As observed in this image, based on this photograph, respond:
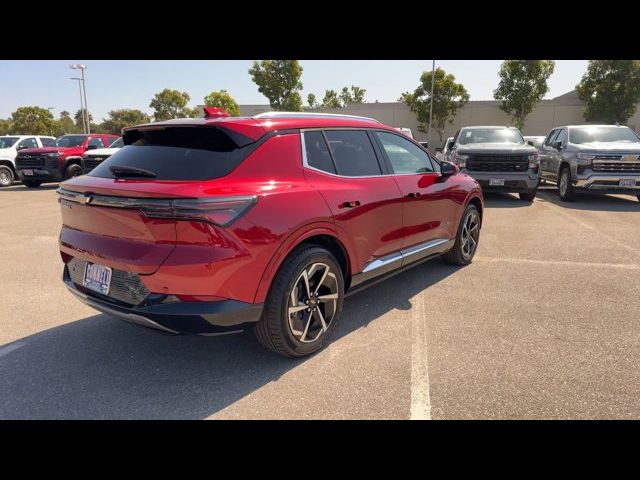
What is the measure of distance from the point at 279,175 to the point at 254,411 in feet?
4.96

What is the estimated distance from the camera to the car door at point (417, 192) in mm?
4082

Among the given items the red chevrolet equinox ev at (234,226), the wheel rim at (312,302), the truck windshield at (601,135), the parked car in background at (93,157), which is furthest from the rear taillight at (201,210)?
the parked car in background at (93,157)

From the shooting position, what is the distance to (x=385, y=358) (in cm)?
315

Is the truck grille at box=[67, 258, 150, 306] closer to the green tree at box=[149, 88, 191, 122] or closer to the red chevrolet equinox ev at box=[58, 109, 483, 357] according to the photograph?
the red chevrolet equinox ev at box=[58, 109, 483, 357]

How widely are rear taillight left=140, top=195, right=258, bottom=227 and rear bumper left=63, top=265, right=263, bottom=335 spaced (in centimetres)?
51

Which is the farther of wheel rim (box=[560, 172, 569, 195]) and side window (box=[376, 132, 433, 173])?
wheel rim (box=[560, 172, 569, 195])

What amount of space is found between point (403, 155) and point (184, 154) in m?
2.33

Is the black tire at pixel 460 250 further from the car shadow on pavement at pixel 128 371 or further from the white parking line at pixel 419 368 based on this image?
the car shadow on pavement at pixel 128 371

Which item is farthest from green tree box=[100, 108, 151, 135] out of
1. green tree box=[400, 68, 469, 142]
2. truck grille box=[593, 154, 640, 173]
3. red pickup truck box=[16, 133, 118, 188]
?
truck grille box=[593, 154, 640, 173]

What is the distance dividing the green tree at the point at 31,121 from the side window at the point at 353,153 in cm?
6293

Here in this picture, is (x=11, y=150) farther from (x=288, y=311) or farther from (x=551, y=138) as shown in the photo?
(x=551, y=138)

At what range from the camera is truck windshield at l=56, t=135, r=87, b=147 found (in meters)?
15.2
